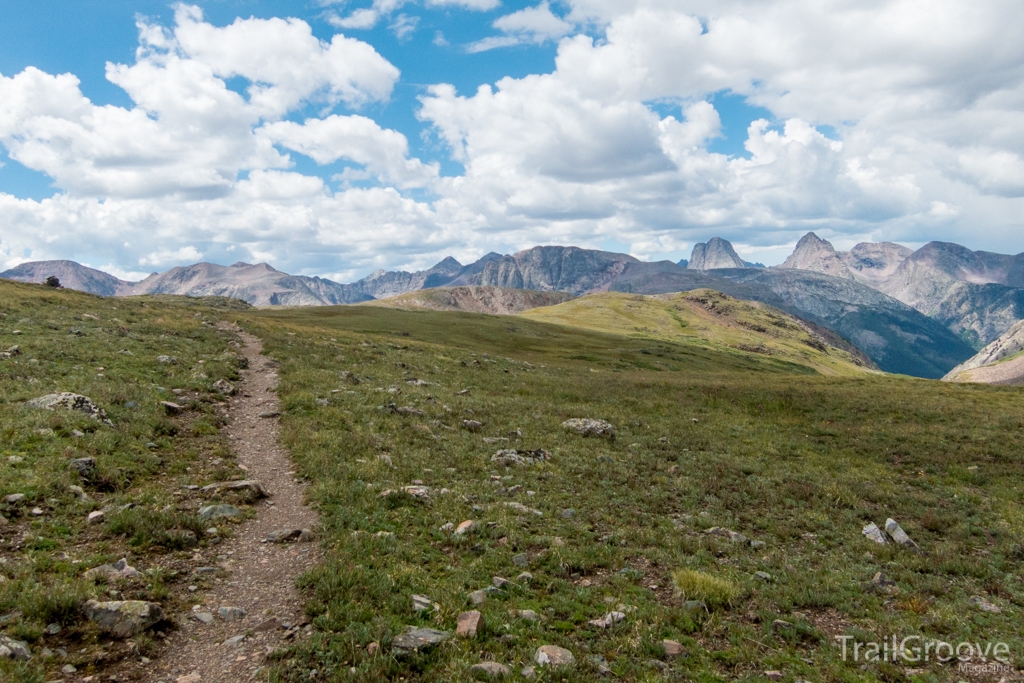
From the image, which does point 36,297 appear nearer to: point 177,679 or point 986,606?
point 177,679

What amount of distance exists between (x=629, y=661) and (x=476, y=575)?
3.98 m

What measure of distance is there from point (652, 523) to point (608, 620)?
265 inches

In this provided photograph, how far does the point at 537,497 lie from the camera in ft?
56.7

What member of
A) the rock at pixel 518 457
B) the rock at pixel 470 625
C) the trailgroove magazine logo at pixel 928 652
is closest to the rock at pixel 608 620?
the rock at pixel 470 625

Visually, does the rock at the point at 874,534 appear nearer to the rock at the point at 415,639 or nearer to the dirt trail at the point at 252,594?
the rock at the point at 415,639

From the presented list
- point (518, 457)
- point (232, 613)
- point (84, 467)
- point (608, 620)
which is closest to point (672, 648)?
point (608, 620)

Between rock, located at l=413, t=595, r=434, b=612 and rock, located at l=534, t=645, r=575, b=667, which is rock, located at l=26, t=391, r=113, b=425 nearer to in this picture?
rock, located at l=413, t=595, r=434, b=612

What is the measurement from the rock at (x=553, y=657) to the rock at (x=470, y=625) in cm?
115

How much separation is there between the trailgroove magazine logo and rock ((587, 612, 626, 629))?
4.21 metres

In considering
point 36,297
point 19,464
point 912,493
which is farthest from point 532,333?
point 19,464

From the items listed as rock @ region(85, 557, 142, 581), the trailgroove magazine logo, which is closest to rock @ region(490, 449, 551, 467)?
the trailgroove magazine logo

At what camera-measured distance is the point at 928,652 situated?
392 inches

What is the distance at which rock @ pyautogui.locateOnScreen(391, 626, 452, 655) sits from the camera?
A: 869cm

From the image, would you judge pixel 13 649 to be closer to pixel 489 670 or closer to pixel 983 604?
pixel 489 670
